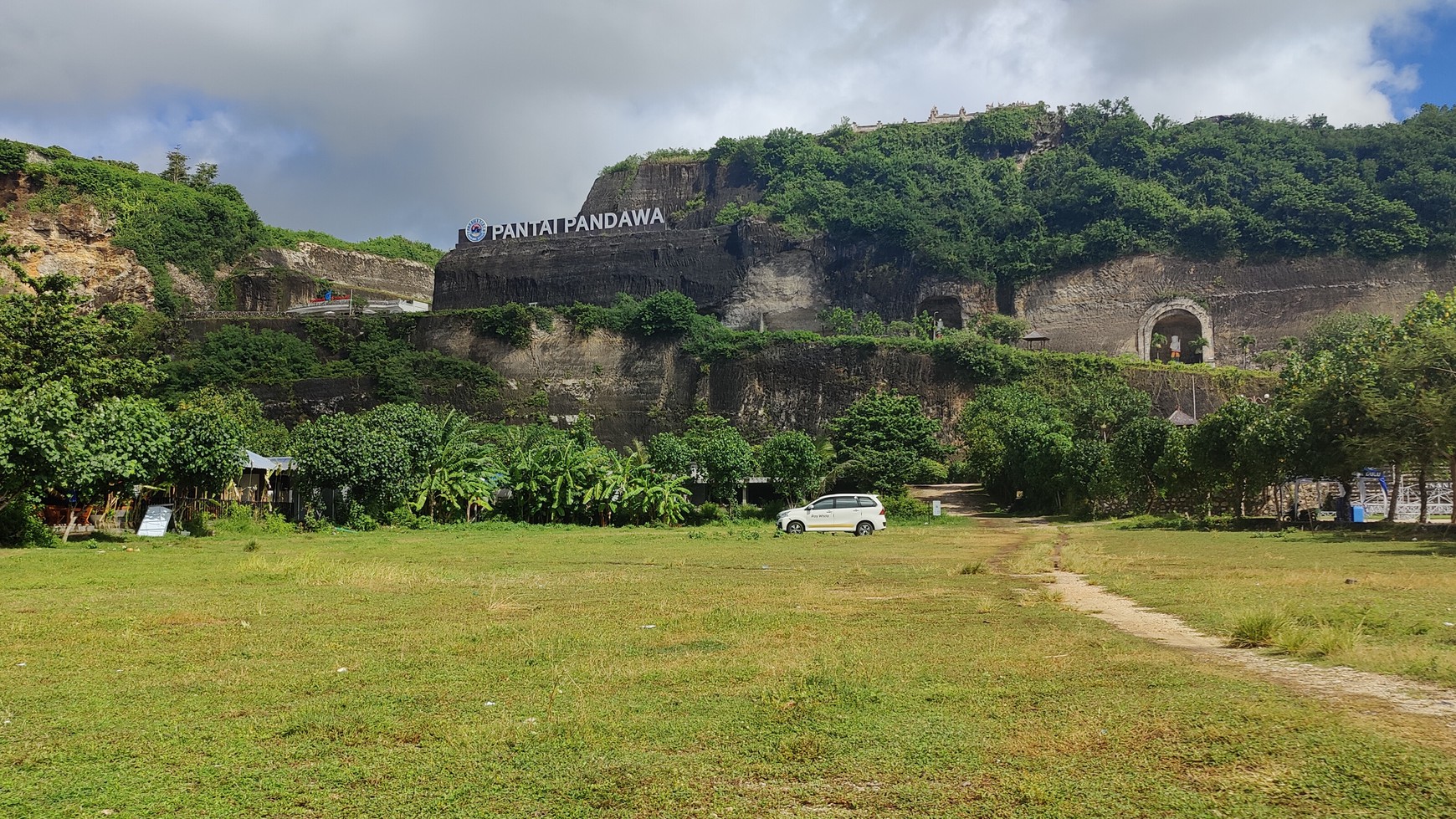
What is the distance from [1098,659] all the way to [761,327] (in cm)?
5719

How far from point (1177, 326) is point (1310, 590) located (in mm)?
57929

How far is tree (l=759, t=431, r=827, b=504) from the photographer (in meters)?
36.7

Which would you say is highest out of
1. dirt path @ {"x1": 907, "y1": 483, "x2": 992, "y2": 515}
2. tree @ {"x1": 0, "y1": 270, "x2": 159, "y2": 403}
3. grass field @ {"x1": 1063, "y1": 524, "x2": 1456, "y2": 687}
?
tree @ {"x1": 0, "y1": 270, "x2": 159, "y2": 403}

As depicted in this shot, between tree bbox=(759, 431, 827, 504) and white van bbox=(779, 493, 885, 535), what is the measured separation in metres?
7.71

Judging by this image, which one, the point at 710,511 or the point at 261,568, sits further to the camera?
the point at 710,511

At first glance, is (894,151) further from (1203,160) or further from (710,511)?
(710,511)

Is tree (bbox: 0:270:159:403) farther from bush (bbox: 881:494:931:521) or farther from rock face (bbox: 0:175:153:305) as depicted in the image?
rock face (bbox: 0:175:153:305)

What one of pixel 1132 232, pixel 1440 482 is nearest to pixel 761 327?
pixel 1132 232

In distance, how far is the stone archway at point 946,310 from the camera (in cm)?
6531

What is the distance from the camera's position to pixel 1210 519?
99.9ft

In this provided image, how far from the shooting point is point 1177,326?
2571 inches

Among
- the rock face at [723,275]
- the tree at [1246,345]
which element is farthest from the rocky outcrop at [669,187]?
the tree at [1246,345]

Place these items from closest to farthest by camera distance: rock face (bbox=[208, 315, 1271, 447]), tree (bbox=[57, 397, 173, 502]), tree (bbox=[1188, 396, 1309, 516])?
tree (bbox=[57, 397, 173, 502])
tree (bbox=[1188, 396, 1309, 516])
rock face (bbox=[208, 315, 1271, 447])

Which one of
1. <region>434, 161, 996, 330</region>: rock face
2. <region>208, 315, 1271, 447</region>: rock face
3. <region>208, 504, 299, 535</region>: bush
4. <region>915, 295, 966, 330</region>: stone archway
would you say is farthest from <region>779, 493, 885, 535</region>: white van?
<region>915, 295, 966, 330</region>: stone archway
